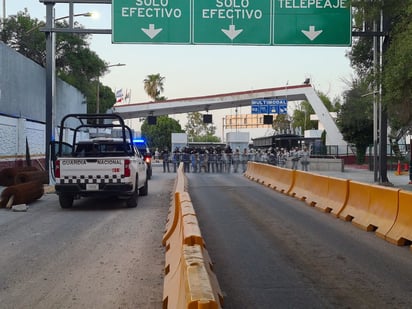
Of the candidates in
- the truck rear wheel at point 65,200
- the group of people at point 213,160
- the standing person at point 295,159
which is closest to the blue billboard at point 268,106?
the group of people at point 213,160

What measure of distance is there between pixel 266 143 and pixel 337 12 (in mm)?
49821

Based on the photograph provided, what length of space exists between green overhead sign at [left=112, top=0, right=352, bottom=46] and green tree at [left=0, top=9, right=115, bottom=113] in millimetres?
19283

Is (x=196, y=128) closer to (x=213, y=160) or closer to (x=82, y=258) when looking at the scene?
(x=213, y=160)

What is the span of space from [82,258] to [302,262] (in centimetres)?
338

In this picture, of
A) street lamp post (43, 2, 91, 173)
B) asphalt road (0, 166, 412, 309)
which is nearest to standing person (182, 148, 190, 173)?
street lamp post (43, 2, 91, 173)

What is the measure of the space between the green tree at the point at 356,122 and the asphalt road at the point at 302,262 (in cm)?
3386

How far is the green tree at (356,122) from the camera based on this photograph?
4609cm

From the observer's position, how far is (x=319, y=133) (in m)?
66.4

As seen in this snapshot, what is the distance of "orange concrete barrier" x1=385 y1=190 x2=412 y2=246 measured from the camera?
378 inches

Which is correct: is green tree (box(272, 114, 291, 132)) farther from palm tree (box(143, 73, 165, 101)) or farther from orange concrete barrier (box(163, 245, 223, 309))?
orange concrete barrier (box(163, 245, 223, 309))

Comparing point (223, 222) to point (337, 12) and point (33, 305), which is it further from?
point (337, 12)

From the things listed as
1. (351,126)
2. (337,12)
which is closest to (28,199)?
(337,12)

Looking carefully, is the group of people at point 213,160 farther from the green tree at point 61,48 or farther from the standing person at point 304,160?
the green tree at point 61,48

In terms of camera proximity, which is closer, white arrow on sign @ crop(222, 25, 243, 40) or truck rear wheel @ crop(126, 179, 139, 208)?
truck rear wheel @ crop(126, 179, 139, 208)
